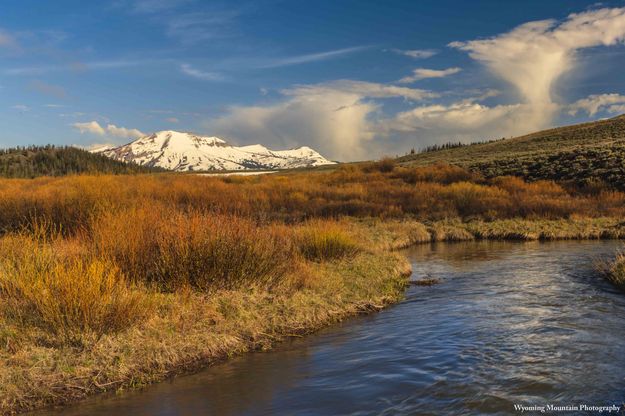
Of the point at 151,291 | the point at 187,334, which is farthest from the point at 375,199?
the point at 187,334

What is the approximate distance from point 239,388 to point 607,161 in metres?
43.2

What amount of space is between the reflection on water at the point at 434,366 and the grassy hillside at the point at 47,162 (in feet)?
342

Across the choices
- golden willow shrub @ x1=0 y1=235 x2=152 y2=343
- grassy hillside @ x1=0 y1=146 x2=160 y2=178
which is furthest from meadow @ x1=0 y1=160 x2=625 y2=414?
grassy hillside @ x1=0 y1=146 x2=160 y2=178

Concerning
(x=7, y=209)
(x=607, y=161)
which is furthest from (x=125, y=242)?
(x=607, y=161)

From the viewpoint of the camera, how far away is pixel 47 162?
122 meters

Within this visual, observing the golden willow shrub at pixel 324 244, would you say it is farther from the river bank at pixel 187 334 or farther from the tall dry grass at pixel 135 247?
the river bank at pixel 187 334

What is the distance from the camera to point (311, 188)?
131 ft

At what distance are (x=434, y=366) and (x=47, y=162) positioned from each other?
132341mm

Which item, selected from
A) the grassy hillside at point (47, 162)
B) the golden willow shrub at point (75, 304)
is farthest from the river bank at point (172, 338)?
A: the grassy hillside at point (47, 162)

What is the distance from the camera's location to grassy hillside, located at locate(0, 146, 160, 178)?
110m

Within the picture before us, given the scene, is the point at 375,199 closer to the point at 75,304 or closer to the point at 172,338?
the point at 172,338

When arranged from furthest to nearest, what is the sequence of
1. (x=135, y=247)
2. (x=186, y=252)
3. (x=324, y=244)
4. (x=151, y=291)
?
(x=324, y=244) < (x=135, y=247) < (x=186, y=252) < (x=151, y=291)

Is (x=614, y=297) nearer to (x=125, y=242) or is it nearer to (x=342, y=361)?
(x=342, y=361)

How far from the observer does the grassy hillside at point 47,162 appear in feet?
361
